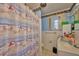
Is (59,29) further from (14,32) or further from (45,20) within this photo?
(14,32)

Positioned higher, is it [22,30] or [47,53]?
[22,30]

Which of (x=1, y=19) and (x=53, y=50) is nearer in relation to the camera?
(x=1, y=19)

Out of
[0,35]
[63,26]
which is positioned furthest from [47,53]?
[0,35]

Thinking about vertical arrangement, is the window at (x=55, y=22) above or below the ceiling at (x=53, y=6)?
below

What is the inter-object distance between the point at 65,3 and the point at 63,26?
220 millimetres

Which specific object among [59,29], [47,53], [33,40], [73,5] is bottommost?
[47,53]

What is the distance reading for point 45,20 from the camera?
1.15 metres

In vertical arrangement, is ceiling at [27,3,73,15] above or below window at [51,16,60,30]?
Answer: above

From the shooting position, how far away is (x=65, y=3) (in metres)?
1.14

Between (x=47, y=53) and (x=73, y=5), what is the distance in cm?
52

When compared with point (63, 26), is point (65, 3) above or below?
above

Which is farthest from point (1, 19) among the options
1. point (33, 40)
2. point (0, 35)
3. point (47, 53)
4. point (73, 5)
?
point (73, 5)

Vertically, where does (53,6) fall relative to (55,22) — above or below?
above

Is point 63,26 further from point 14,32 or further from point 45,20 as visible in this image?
point 14,32
